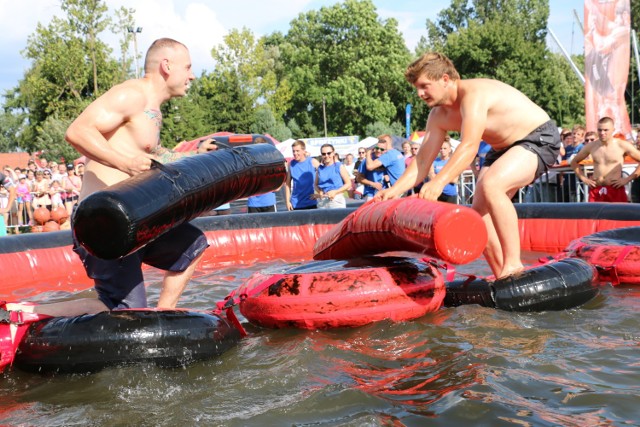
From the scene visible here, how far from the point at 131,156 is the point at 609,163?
6780 mm

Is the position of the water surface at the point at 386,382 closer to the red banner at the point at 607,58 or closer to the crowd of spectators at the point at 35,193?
the red banner at the point at 607,58

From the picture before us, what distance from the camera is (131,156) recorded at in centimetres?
366

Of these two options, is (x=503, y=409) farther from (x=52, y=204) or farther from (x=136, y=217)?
(x=52, y=204)

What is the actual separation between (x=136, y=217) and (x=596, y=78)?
12.3 meters

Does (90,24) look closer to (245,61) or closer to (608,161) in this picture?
(245,61)

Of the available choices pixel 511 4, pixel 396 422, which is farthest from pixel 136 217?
pixel 511 4

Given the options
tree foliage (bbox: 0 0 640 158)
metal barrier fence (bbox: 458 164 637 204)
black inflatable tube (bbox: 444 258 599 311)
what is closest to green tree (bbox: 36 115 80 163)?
tree foliage (bbox: 0 0 640 158)

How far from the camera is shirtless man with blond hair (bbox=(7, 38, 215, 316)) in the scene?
11.6 feet

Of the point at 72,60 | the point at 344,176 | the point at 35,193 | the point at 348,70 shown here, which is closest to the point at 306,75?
the point at 348,70

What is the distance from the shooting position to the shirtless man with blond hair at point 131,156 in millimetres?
3543

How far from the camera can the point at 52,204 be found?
559 inches

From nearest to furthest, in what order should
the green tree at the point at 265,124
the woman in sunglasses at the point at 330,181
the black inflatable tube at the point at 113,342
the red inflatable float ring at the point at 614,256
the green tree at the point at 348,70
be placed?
the black inflatable tube at the point at 113,342, the red inflatable float ring at the point at 614,256, the woman in sunglasses at the point at 330,181, the green tree at the point at 265,124, the green tree at the point at 348,70

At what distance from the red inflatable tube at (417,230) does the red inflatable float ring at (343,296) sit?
0.23 meters

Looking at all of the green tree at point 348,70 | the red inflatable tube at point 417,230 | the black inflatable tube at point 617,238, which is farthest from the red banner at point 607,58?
the green tree at point 348,70
